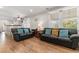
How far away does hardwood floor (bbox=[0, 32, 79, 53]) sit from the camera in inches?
118

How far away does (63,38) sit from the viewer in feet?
9.86

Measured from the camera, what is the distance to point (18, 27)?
3.02 m

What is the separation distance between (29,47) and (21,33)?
32 centimetres

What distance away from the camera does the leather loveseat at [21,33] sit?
3029 millimetres

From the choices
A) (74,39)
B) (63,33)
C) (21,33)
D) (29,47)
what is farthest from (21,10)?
(74,39)

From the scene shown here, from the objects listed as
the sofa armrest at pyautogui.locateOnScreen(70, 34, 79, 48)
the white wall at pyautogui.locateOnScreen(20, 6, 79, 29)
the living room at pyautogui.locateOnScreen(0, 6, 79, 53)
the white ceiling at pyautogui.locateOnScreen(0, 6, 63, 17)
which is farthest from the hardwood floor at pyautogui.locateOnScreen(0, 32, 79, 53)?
the white ceiling at pyautogui.locateOnScreen(0, 6, 63, 17)

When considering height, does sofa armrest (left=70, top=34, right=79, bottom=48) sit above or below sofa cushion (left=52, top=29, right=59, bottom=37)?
below

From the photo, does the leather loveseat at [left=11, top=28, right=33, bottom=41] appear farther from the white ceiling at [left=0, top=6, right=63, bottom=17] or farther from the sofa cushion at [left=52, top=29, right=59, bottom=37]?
the sofa cushion at [left=52, top=29, right=59, bottom=37]

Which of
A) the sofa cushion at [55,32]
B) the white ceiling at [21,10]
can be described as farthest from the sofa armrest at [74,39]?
the white ceiling at [21,10]

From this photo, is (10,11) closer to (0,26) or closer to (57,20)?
(0,26)

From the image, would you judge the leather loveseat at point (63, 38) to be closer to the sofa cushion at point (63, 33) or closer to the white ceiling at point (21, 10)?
the sofa cushion at point (63, 33)

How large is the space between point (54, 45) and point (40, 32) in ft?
1.23

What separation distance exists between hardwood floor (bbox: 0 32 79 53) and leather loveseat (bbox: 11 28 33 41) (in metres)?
0.08
